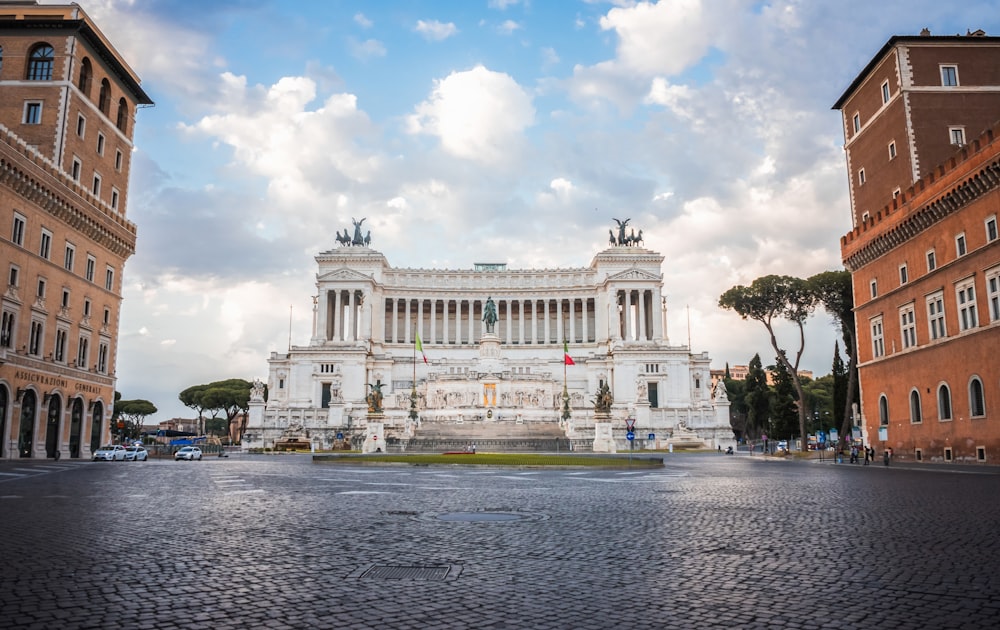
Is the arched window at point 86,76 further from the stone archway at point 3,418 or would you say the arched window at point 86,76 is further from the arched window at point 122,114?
the stone archway at point 3,418

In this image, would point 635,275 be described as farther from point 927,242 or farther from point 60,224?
point 60,224

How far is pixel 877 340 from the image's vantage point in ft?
146

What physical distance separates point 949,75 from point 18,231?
52.3m

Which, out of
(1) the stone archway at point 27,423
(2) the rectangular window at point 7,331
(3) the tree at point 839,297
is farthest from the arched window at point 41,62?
(3) the tree at point 839,297

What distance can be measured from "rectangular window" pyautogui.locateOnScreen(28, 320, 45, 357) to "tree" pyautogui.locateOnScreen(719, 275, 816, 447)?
168 feet

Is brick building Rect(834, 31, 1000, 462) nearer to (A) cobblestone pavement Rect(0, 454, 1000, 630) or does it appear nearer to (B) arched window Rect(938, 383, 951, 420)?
(B) arched window Rect(938, 383, 951, 420)

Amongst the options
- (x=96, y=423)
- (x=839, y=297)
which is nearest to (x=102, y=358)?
(x=96, y=423)

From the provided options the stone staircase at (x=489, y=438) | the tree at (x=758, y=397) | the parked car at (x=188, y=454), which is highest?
the tree at (x=758, y=397)

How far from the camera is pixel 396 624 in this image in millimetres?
6133

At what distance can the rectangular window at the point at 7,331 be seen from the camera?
38156 millimetres

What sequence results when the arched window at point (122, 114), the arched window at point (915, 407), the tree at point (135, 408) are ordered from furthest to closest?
1. the tree at point (135, 408)
2. the arched window at point (122, 114)
3. the arched window at point (915, 407)

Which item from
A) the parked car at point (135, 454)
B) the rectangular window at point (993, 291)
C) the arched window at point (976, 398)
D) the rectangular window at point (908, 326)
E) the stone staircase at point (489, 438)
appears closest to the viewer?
the rectangular window at point (993, 291)

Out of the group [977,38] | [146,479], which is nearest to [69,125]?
[146,479]

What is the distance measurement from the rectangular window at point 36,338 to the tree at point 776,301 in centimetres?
5116
